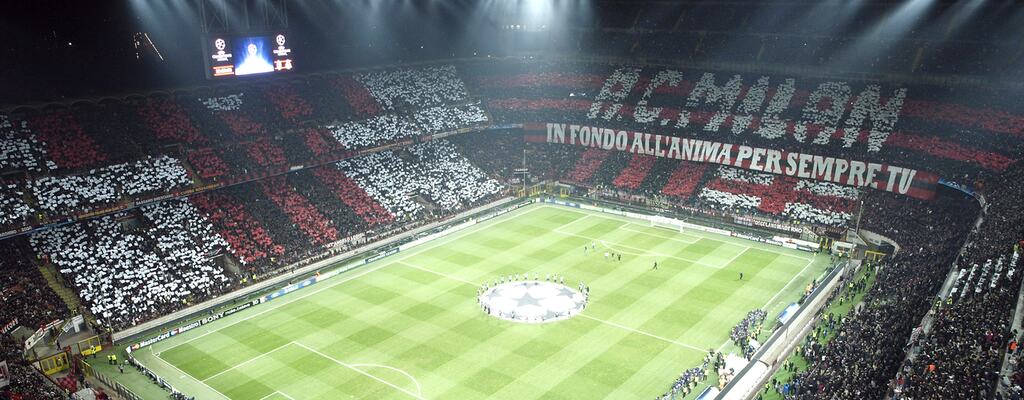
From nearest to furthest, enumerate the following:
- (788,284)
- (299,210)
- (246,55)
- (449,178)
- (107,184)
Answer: (788,284) < (246,55) < (107,184) < (299,210) < (449,178)

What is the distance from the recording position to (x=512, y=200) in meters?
70.2

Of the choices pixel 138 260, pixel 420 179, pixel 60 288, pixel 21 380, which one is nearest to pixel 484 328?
pixel 21 380

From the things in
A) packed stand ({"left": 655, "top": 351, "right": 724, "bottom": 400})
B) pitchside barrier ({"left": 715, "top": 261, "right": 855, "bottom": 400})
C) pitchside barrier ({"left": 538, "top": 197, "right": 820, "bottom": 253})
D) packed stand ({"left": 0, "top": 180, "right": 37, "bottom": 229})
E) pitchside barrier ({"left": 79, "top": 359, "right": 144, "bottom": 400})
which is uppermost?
packed stand ({"left": 0, "top": 180, "right": 37, "bottom": 229})

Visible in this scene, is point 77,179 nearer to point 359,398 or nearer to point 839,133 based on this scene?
point 359,398

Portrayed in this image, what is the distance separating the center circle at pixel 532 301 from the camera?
146 feet

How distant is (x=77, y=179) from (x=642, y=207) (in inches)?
1755

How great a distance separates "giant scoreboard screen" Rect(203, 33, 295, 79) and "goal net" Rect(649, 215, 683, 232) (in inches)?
1219

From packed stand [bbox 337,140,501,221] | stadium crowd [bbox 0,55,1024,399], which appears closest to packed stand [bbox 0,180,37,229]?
stadium crowd [bbox 0,55,1024,399]

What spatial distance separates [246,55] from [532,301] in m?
25.1

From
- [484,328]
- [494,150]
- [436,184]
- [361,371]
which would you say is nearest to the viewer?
[361,371]

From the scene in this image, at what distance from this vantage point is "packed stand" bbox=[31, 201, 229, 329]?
147 feet

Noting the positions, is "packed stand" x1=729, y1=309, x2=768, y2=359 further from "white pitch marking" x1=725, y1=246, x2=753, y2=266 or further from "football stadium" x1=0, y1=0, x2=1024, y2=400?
"white pitch marking" x1=725, y1=246, x2=753, y2=266

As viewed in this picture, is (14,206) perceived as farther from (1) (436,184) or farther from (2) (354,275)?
(1) (436,184)

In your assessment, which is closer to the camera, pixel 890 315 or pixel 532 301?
pixel 890 315
